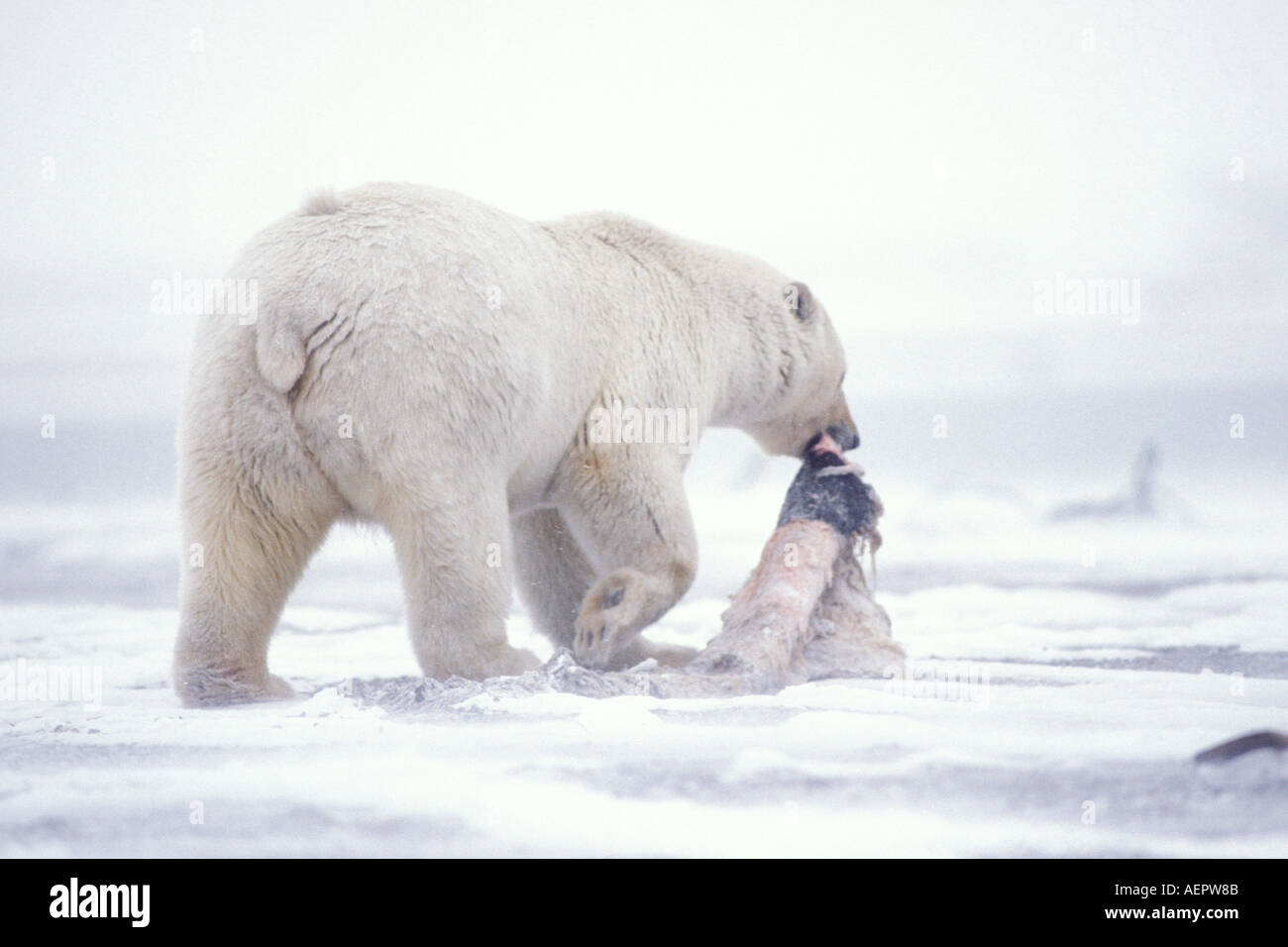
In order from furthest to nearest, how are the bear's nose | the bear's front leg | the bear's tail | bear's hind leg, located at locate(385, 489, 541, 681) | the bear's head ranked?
the bear's nose
the bear's head
the bear's front leg
bear's hind leg, located at locate(385, 489, 541, 681)
the bear's tail

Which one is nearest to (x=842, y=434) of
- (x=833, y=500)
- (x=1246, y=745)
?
(x=833, y=500)

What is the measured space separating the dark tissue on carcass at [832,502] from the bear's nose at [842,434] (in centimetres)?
50

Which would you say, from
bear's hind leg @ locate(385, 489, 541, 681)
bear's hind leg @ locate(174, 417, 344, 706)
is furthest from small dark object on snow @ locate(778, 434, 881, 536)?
bear's hind leg @ locate(174, 417, 344, 706)

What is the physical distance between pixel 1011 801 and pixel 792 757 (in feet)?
1.65

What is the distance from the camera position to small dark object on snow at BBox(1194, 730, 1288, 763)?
268 cm

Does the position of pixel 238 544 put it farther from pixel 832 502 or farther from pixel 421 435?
pixel 832 502

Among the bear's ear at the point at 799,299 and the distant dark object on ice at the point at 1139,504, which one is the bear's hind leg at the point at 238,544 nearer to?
the bear's ear at the point at 799,299

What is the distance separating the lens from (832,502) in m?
4.75

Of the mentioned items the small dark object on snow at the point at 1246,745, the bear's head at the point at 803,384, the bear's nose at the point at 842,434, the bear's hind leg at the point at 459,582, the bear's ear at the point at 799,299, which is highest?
the bear's ear at the point at 799,299

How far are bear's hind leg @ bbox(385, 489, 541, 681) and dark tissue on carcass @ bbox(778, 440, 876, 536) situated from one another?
1292 mm

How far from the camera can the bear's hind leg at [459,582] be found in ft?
12.0

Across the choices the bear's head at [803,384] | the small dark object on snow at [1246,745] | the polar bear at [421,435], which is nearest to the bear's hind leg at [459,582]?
the polar bear at [421,435]

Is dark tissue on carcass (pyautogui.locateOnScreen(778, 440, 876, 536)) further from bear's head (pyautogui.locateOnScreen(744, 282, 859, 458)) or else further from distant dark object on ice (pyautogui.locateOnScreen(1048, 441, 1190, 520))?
distant dark object on ice (pyautogui.locateOnScreen(1048, 441, 1190, 520))
